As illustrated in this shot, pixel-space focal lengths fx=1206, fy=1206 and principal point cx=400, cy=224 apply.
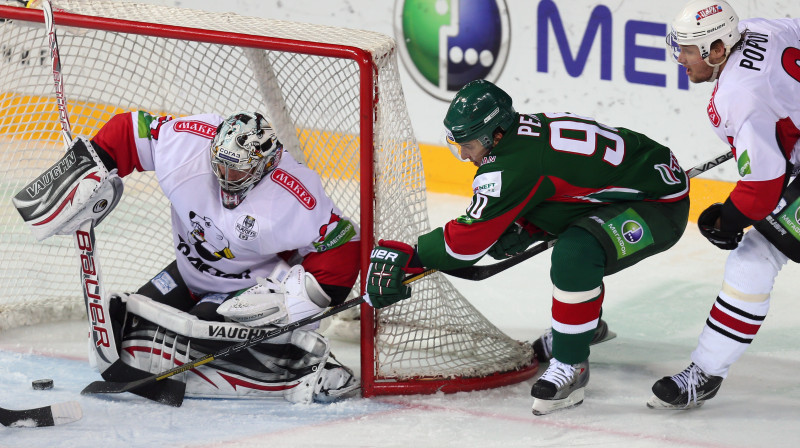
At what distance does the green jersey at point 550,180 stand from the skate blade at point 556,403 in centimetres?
42

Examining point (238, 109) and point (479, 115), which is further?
point (238, 109)

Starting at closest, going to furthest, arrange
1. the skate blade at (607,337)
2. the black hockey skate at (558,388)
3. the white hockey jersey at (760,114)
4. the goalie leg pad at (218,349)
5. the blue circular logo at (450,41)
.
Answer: the white hockey jersey at (760,114)
the black hockey skate at (558,388)
the goalie leg pad at (218,349)
the skate blade at (607,337)
the blue circular logo at (450,41)

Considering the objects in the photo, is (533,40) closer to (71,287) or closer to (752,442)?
(71,287)

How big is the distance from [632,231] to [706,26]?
0.53m

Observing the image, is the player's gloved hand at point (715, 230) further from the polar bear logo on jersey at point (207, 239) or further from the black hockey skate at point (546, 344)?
the polar bear logo on jersey at point (207, 239)

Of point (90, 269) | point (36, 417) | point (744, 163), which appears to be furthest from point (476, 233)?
point (36, 417)

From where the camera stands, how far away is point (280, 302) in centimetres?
315

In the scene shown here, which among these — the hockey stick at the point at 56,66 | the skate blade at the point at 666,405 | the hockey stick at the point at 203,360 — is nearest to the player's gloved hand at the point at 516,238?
the hockey stick at the point at 203,360

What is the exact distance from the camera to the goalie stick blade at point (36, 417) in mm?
2963

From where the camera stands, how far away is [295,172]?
317 cm

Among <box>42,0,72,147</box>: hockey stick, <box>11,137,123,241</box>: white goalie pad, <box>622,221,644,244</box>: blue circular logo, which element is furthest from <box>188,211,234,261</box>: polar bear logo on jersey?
<box>622,221,644,244</box>: blue circular logo

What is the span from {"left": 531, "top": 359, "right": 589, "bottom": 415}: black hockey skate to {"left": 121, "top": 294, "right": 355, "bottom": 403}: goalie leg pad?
50 centimetres

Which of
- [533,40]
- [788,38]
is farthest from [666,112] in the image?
[788,38]

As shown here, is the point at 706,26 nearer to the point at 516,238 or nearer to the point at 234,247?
the point at 516,238
